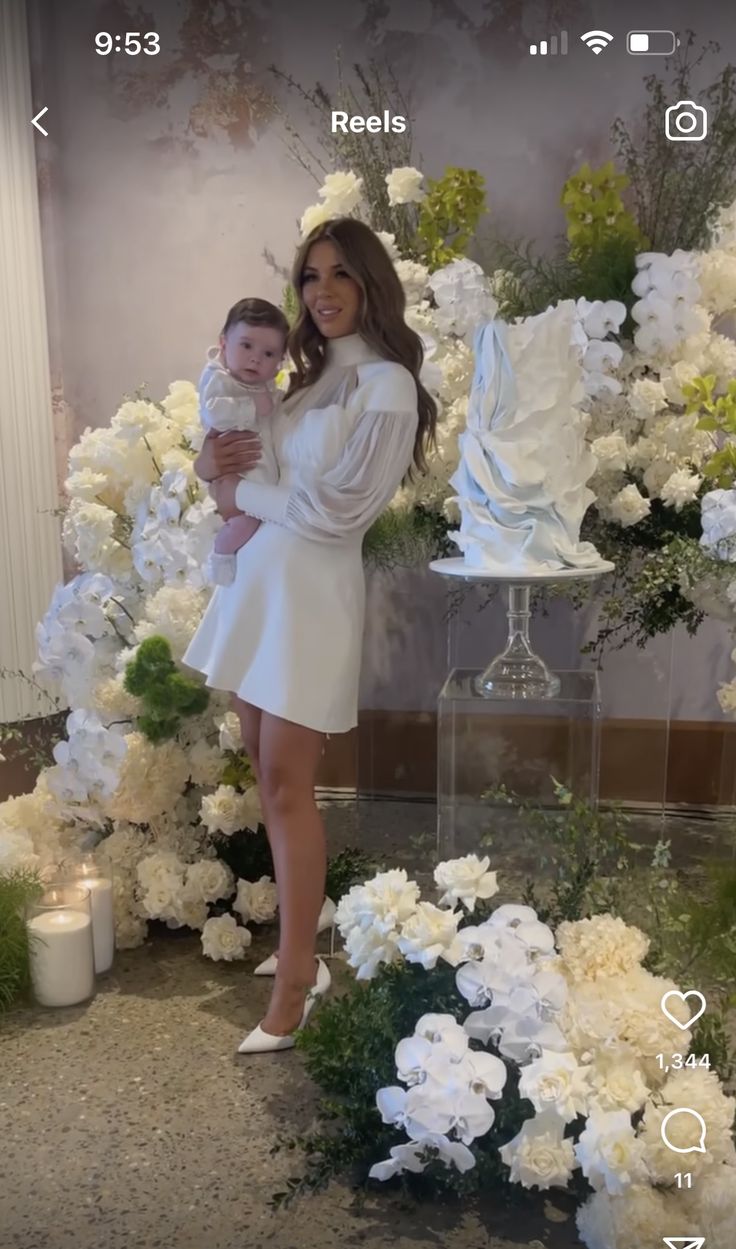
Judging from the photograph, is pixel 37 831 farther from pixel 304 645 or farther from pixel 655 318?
pixel 655 318

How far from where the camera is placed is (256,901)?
65.6 inches

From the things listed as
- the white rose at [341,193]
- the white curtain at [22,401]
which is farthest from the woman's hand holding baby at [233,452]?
the white rose at [341,193]

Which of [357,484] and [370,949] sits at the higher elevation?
[357,484]

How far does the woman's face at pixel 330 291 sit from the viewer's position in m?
1.28

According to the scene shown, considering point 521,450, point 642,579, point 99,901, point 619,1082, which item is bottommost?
point 99,901

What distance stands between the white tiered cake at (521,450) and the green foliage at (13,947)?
2.67 ft

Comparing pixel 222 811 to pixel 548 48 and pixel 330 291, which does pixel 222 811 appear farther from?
pixel 548 48

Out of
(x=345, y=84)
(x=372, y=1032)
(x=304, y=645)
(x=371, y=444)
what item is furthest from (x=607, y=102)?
(x=372, y=1032)

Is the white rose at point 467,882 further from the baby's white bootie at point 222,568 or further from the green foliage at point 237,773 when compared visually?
the green foliage at point 237,773

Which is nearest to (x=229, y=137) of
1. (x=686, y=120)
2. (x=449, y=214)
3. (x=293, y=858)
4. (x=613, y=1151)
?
(x=686, y=120)

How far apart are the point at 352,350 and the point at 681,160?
0.56 metres

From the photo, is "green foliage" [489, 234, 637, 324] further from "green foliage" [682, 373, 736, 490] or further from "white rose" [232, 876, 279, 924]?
"white rose" [232, 876, 279, 924]

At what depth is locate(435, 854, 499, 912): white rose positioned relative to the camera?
115cm

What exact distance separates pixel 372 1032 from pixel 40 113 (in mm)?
992
